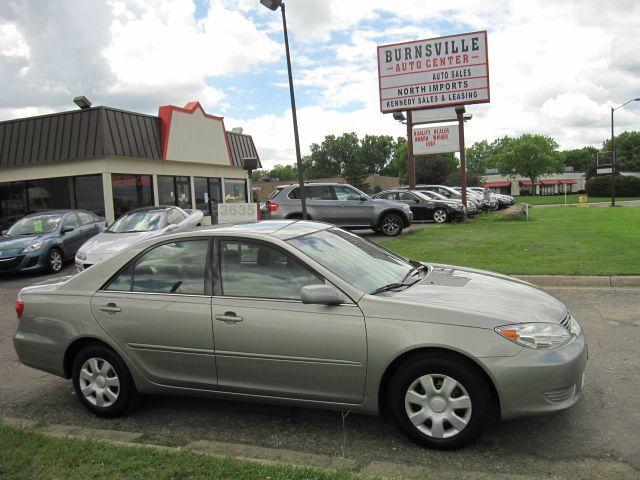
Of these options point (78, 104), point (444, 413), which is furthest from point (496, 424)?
point (78, 104)

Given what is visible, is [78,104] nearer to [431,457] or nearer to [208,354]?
[208,354]

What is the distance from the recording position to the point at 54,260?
488 inches

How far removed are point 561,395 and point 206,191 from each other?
74.4 ft

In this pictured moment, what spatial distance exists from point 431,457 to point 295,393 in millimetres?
982

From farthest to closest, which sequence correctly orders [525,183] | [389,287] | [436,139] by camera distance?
[525,183]
[436,139]
[389,287]

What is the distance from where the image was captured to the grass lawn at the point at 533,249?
347 inches

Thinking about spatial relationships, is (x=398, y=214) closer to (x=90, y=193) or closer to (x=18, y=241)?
(x=18, y=241)

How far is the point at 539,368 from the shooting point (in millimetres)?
3221

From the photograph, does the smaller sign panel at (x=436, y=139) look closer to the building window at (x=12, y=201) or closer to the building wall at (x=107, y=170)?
the building wall at (x=107, y=170)

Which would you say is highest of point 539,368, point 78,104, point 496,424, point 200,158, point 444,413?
point 78,104

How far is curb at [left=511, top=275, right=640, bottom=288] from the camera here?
313 inches

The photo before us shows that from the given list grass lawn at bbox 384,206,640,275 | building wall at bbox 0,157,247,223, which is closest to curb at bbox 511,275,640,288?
grass lawn at bbox 384,206,640,275

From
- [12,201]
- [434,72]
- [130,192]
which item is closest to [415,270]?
[434,72]

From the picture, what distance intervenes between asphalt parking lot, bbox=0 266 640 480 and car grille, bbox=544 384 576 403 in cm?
34
